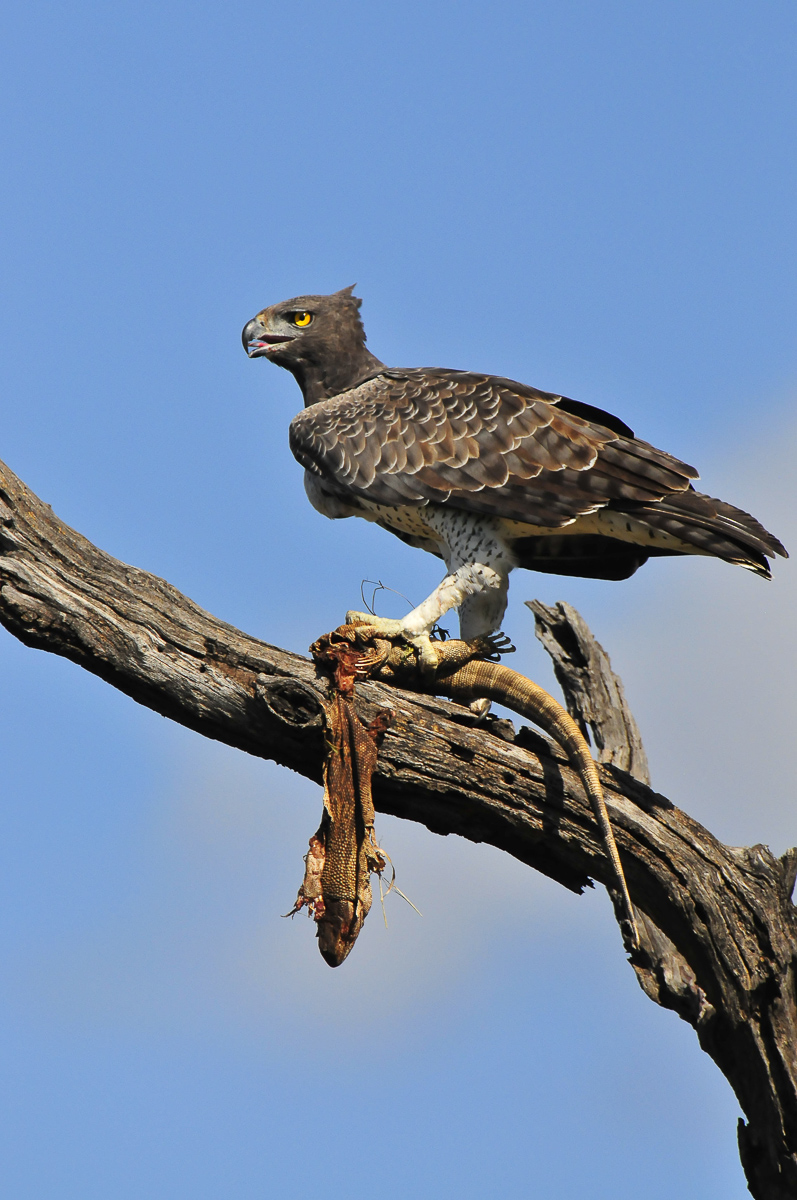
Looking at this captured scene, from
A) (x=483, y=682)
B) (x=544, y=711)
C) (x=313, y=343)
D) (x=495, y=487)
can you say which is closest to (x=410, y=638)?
(x=483, y=682)

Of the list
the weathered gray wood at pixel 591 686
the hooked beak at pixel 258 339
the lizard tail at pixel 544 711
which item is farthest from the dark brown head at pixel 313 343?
the lizard tail at pixel 544 711

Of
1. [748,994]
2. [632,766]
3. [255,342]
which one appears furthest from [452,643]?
[255,342]

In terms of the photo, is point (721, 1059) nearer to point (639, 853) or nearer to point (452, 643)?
point (639, 853)

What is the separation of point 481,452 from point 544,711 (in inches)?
74.6

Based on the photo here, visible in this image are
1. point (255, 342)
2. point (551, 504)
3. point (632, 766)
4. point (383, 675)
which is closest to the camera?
point (383, 675)

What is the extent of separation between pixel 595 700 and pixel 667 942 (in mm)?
2136

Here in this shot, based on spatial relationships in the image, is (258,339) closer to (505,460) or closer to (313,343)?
(313,343)

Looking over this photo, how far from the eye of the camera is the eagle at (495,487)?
21.1ft

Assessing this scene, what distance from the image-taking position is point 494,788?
5332 millimetres

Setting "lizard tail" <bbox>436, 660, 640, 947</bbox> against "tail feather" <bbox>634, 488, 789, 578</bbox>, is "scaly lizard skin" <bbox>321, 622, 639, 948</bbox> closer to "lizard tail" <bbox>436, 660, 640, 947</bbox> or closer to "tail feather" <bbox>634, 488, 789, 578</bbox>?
"lizard tail" <bbox>436, 660, 640, 947</bbox>

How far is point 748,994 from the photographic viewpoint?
17.8 feet

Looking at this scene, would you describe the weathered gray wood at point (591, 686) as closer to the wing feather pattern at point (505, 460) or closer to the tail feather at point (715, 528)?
the wing feather pattern at point (505, 460)

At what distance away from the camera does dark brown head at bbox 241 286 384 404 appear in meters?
8.11

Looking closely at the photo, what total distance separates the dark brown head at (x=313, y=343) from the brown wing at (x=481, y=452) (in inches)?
21.4
